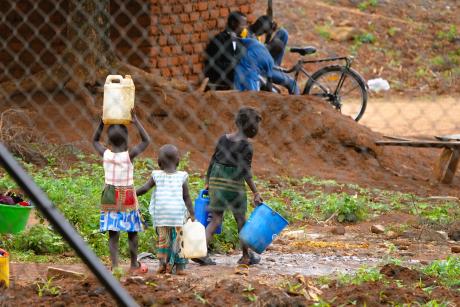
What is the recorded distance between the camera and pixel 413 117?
12891mm

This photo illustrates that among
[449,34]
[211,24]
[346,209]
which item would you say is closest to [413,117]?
[211,24]

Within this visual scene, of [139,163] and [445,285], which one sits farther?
[139,163]

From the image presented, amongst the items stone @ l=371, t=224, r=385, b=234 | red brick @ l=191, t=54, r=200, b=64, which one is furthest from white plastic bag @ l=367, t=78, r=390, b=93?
stone @ l=371, t=224, r=385, b=234

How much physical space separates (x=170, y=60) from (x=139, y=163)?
2.30 m

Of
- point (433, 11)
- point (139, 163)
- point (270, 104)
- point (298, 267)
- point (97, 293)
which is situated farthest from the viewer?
point (433, 11)

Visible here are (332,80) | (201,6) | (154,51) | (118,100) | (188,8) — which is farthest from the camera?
(332,80)

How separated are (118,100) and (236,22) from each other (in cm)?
616

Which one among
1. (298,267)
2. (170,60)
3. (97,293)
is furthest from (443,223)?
(170,60)

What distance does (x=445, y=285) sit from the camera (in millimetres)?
5312

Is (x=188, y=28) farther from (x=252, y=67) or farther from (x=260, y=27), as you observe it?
(x=260, y=27)

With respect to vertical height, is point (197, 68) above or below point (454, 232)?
above

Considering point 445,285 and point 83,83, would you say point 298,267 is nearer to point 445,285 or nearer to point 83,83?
point 445,285

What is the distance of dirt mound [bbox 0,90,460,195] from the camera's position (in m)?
9.78

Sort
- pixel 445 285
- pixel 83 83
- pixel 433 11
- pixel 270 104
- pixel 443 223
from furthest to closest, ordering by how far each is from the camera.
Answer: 1. pixel 433 11
2. pixel 270 104
3. pixel 83 83
4. pixel 443 223
5. pixel 445 285
